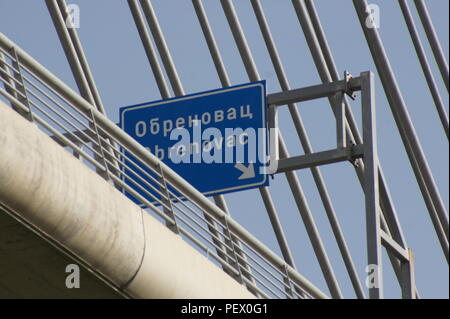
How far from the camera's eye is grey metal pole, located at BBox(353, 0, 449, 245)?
54.5ft

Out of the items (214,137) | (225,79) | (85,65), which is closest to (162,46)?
(225,79)

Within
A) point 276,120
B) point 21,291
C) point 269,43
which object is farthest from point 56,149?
point 269,43

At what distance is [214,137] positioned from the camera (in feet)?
40.1

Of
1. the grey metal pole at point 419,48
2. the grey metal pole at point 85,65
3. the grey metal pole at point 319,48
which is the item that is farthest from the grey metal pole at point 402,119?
the grey metal pole at point 85,65

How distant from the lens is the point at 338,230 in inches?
672

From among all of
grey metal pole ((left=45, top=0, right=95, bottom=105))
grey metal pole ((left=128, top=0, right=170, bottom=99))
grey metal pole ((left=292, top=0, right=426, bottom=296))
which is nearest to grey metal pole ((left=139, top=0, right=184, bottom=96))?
grey metal pole ((left=128, top=0, right=170, bottom=99))

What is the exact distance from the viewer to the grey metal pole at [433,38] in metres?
17.7

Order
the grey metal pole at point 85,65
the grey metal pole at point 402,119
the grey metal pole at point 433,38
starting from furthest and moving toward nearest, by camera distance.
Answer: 1. the grey metal pole at point 433,38
2. the grey metal pole at point 402,119
3. the grey metal pole at point 85,65

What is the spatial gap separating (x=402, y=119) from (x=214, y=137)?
529cm

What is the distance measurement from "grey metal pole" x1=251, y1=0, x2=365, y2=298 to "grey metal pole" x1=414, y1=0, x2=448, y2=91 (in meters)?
2.17

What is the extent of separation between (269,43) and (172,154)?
15.8ft

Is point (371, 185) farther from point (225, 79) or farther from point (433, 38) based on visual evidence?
point (433, 38)

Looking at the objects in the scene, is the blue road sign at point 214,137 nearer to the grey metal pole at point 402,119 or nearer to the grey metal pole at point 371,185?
the grey metal pole at point 371,185

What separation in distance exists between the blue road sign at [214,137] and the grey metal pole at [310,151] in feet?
14.2
